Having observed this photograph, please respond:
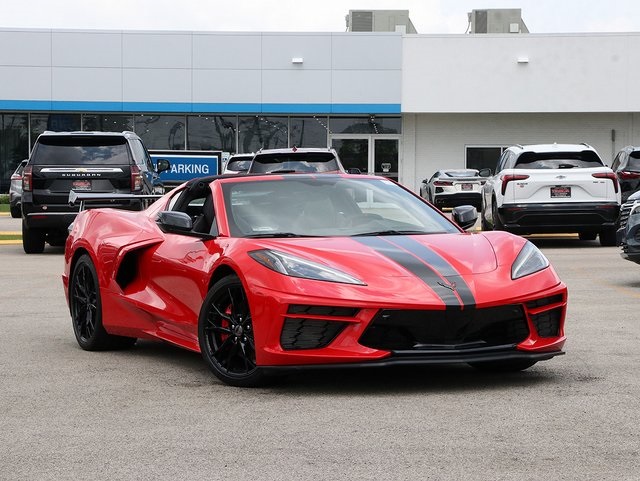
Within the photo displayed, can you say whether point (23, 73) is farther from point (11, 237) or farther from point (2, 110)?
point (11, 237)

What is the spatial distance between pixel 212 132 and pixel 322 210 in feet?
124

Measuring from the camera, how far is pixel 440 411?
6285mm

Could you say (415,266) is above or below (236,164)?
below

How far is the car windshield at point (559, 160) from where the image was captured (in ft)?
65.7

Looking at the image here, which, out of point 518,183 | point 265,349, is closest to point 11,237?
point 518,183

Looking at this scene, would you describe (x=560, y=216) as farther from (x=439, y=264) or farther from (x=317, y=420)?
(x=317, y=420)

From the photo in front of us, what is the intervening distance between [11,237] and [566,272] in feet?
42.8

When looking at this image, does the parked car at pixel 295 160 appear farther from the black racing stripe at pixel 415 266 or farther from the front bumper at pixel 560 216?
the black racing stripe at pixel 415 266

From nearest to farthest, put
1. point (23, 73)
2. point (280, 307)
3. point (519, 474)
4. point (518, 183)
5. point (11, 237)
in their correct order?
1. point (519, 474)
2. point (280, 307)
3. point (518, 183)
4. point (11, 237)
5. point (23, 73)

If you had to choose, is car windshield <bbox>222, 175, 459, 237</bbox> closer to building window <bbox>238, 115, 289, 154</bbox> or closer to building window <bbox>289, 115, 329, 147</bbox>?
building window <bbox>238, 115, 289, 154</bbox>

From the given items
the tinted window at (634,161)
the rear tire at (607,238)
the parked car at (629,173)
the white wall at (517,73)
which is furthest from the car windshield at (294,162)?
the white wall at (517,73)

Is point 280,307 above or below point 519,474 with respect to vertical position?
above

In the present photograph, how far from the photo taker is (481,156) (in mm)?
46406

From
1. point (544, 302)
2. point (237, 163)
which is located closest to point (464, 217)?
point (544, 302)
